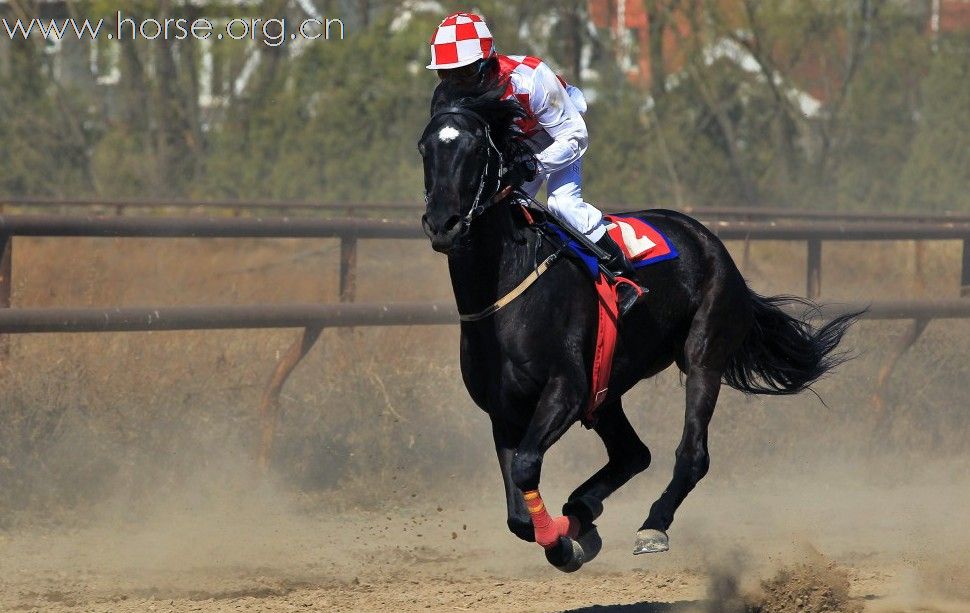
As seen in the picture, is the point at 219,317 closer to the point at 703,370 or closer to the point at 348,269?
the point at 348,269

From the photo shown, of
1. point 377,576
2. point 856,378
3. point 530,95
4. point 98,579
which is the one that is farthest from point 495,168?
point 856,378

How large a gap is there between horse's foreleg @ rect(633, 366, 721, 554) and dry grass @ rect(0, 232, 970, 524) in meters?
1.92

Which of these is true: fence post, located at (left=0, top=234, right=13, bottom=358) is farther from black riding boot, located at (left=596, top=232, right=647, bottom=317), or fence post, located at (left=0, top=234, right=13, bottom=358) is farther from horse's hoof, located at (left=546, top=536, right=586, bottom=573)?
horse's hoof, located at (left=546, top=536, right=586, bottom=573)

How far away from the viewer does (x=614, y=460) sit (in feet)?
18.9

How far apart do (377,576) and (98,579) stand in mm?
1172

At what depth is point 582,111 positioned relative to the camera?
5.49 m

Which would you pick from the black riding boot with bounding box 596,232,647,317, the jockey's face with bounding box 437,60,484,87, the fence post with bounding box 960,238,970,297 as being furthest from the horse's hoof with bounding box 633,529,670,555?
the fence post with bounding box 960,238,970,297

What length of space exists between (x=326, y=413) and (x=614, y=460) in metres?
2.24

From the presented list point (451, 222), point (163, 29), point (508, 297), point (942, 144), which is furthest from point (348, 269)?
point (942, 144)

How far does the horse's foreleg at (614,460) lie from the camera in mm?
5480

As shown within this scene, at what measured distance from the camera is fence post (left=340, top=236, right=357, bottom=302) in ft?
24.9

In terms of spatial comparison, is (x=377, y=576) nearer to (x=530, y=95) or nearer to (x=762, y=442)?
(x=530, y=95)

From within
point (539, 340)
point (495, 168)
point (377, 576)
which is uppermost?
point (495, 168)

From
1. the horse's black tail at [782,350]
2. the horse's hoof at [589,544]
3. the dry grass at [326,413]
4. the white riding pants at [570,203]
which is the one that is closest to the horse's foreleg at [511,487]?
the horse's hoof at [589,544]
